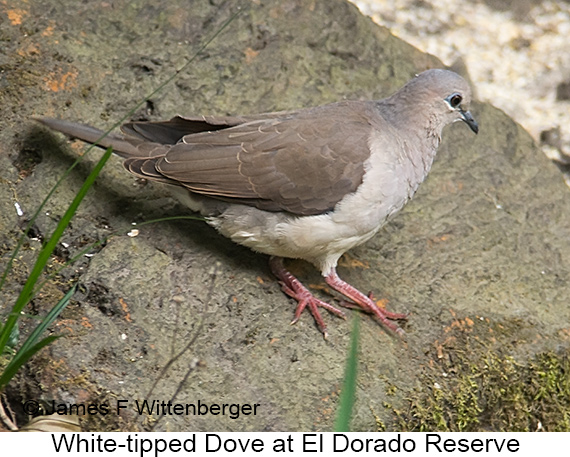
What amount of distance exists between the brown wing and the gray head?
0.38m

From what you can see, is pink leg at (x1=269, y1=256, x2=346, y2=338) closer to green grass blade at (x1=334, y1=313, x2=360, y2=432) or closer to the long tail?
the long tail

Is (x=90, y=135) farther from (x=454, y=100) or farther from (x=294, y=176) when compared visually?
(x=454, y=100)

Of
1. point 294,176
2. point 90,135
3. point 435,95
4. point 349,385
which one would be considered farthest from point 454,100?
point 349,385

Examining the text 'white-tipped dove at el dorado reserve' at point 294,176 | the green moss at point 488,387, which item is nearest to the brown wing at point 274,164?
the text 'white-tipped dove at el dorado reserve' at point 294,176

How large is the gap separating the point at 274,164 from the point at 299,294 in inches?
28.2

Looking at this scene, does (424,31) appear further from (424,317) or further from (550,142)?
(424,317)

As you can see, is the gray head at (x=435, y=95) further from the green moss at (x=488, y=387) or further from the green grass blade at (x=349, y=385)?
the green grass blade at (x=349, y=385)

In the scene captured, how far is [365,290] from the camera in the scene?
4.55 meters

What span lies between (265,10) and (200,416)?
3104 millimetres

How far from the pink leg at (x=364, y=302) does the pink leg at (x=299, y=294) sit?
0.44ft

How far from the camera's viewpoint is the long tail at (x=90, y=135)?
427 centimetres

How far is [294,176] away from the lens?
415 centimetres

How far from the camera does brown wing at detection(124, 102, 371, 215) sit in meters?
4.14
